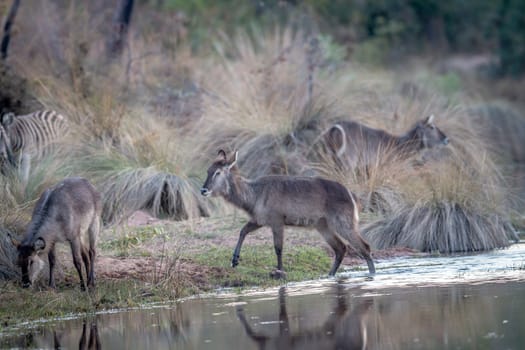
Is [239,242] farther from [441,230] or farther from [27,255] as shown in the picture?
[441,230]

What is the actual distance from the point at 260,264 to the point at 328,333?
11.8 feet

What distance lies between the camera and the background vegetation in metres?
13.5

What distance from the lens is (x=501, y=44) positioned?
122 ft

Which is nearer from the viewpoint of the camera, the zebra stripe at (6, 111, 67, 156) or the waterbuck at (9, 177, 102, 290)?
the waterbuck at (9, 177, 102, 290)

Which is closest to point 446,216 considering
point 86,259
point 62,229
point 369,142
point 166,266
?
point 369,142

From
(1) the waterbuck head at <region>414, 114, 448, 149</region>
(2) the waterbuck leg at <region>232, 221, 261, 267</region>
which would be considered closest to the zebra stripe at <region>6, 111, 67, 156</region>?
(2) the waterbuck leg at <region>232, 221, 261, 267</region>

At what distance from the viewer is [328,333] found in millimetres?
7973

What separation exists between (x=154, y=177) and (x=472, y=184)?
181 inches

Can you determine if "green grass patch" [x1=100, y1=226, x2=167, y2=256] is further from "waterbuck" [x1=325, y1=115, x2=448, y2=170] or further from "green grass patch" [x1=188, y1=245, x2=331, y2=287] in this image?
"waterbuck" [x1=325, y1=115, x2=448, y2=170]

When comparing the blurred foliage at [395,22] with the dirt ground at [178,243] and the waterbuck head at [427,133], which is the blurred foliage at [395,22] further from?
the dirt ground at [178,243]

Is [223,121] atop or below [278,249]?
atop

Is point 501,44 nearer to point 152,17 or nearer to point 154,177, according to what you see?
point 152,17

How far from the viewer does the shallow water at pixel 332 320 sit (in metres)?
7.70

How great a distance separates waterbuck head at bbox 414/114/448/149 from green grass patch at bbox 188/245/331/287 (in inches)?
181
